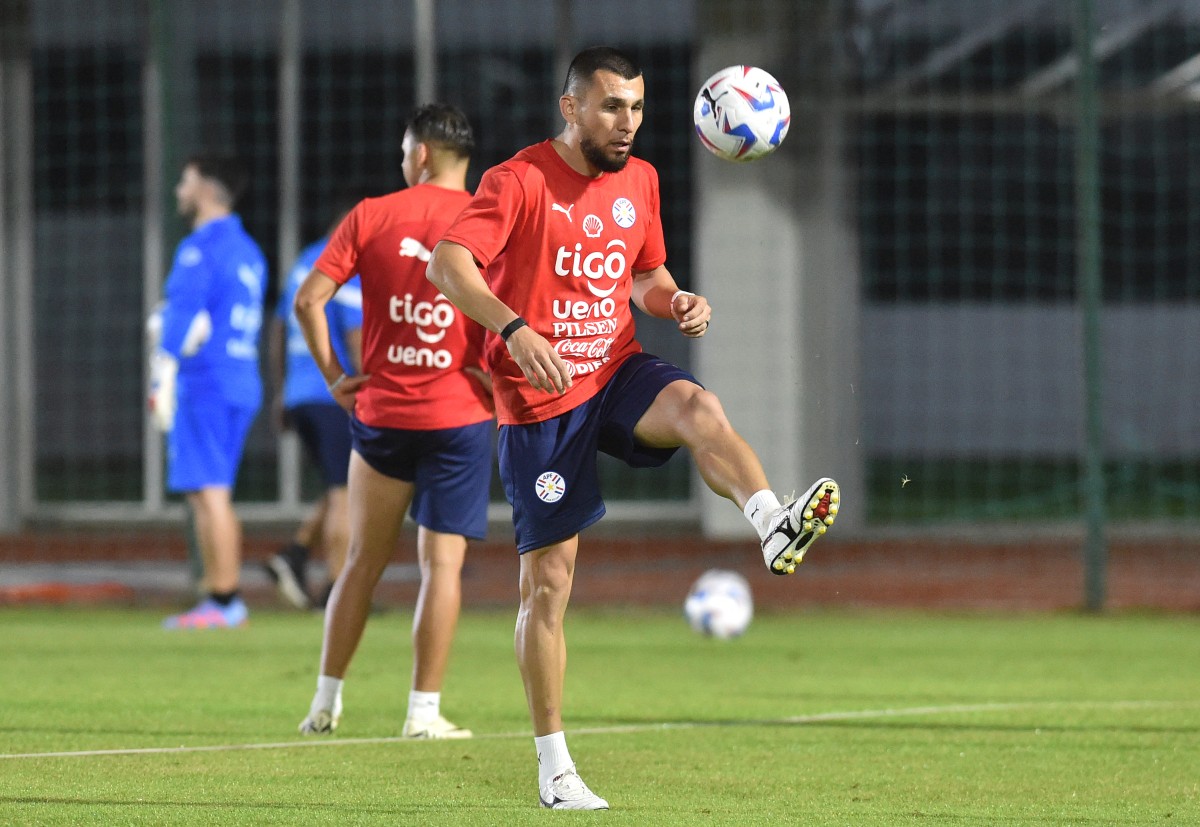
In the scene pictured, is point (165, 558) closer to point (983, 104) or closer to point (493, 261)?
point (983, 104)

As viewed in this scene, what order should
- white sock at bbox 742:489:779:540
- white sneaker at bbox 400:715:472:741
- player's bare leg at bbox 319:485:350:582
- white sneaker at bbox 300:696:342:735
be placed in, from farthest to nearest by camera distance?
1. player's bare leg at bbox 319:485:350:582
2. white sneaker at bbox 300:696:342:735
3. white sneaker at bbox 400:715:472:741
4. white sock at bbox 742:489:779:540

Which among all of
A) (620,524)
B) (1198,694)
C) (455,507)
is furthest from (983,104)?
(455,507)

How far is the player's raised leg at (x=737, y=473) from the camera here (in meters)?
4.02

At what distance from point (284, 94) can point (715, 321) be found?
3.99m

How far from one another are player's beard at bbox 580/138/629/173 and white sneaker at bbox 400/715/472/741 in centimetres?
198

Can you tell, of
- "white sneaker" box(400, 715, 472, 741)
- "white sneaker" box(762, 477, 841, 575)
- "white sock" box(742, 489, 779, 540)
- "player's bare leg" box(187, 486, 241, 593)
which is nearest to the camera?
"white sneaker" box(762, 477, 841, 575)

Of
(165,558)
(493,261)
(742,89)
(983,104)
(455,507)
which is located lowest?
(165,558)

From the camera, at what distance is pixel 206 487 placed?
29.2 ft

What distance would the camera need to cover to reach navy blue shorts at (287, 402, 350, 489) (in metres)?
9.23

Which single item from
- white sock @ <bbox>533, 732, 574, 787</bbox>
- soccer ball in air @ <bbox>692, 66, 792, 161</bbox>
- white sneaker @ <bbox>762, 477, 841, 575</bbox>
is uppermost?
soccer ball in air @ <bbox>692, 66, 792, 161</bbox>

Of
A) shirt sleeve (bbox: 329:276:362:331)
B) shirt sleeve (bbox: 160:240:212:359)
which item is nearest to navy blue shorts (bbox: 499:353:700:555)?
shirt sleeve (bbox: 329:276:362:331)

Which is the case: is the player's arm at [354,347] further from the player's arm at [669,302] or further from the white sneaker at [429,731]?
the player's arm at [669,302]

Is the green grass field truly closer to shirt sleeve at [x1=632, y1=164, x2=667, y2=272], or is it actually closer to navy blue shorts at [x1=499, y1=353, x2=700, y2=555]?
navy blue shorts at [x1=499, y1=353, x2=700, y2=555]

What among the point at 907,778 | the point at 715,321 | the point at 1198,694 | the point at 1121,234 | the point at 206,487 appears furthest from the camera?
the point at 1121,234
